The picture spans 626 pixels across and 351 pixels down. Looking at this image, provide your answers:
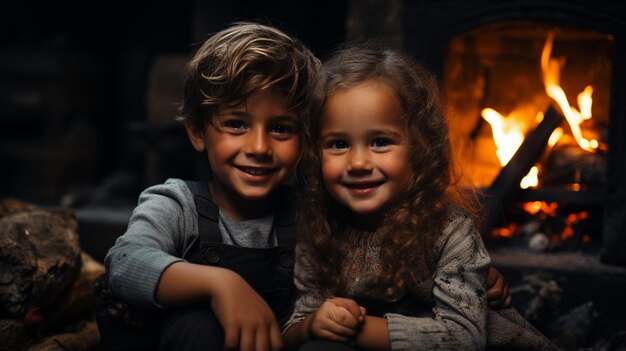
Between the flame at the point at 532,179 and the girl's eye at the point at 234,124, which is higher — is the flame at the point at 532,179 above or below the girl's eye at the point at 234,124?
below

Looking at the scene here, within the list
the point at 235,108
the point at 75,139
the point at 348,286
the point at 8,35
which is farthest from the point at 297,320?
the point at 8,35

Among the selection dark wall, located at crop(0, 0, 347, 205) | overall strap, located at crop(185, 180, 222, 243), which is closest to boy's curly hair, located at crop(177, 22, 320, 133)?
overall strap, located at crop(185, 180, 222, 243)

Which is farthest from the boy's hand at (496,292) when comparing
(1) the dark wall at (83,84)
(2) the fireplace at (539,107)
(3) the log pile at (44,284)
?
(1) the dark wall at (83,84)

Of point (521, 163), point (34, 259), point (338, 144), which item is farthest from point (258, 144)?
point (521, 163)

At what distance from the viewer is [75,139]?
4832 mm

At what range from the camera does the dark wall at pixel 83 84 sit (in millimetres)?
4680

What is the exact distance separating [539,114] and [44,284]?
7.37 feet

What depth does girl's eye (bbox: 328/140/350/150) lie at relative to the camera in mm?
2000

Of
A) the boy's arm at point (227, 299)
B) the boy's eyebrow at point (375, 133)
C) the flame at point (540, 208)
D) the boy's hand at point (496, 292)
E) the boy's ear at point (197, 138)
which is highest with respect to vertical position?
the boy's eyebrow at point (375, 133)

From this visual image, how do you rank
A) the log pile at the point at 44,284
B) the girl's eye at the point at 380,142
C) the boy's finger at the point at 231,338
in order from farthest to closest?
the log pile at the point at 44,284
the girl's eye at the point at 380,142
the boy's finger at the point at 231,338

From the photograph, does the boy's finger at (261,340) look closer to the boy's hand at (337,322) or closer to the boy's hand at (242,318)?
the boy's hand at (242,318)

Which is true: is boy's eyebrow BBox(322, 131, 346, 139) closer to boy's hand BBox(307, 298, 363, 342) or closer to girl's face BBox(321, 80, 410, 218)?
girl's face BBox(321, 80, 410, 218)

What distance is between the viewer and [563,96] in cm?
344

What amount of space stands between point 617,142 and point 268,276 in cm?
167
